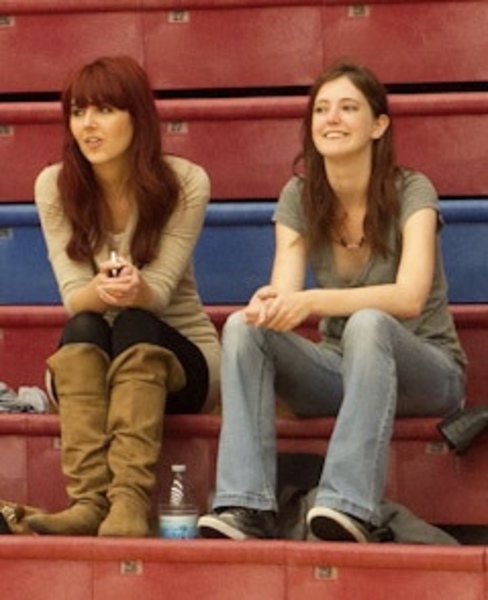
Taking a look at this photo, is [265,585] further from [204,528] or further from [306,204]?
[306,204]

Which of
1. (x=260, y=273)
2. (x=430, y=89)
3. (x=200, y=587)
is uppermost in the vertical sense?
(x=430, y=89)

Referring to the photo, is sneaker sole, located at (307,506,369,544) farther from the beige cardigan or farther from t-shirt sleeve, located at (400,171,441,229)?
t-shirt sleeve, located at (400,171,441,229)

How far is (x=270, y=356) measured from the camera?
3516mm

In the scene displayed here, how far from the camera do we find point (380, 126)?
12.3 feet

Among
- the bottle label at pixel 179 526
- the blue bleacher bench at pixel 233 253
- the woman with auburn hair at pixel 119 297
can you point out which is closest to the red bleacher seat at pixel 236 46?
the blue bleacher bench at pixel 233 253

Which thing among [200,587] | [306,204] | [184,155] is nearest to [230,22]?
[184,155]

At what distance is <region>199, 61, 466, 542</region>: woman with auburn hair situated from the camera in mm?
3387

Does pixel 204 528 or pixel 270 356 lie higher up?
pixel 270 356

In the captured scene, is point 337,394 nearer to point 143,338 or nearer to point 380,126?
point 143,338

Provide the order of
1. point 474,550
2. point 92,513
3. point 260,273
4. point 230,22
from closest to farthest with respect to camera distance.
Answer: point 474,550 → point 92,513 → point 260,273 → point 230,22

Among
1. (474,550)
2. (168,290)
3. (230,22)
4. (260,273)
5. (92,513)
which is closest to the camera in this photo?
(474,550)

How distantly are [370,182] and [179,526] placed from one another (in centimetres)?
67

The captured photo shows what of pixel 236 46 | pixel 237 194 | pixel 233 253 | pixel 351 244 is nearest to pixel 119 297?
pixel 351 244

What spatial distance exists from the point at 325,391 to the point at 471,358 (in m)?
0.42
